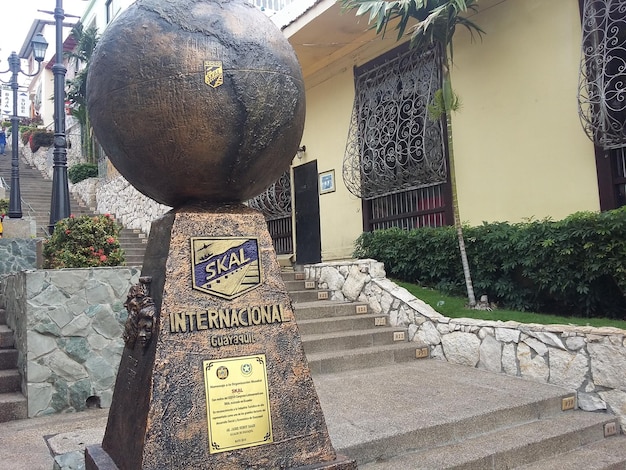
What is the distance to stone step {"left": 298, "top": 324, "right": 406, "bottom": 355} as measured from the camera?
6.01 m

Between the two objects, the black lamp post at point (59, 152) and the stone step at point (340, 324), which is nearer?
the stone step at point (340, 324)

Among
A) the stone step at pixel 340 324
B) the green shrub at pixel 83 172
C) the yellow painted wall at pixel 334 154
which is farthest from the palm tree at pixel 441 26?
the green shrub at pixel 83 172

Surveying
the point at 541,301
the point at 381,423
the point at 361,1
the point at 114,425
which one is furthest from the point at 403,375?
the point at 361,1

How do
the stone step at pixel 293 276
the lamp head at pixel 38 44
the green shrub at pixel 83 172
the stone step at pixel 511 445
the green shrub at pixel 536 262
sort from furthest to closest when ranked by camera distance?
1. the green shrub at pixel 83 172
2. the lamp head at pixel 38 44
3. the stone step at pixel 293 276
4. the green shrub at pixel 536 262
5. the stone step at pixel 511 445

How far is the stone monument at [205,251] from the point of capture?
90.5 inches

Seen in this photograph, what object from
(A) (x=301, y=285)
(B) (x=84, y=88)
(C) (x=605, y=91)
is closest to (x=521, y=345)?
(C) (x=605, y=91)

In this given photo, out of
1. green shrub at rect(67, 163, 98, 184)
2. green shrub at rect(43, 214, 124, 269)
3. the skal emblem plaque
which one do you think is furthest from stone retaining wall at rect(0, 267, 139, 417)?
green shrub at rect(67, 163, 98, 184)

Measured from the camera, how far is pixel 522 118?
7016mm

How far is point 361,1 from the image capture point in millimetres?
7148

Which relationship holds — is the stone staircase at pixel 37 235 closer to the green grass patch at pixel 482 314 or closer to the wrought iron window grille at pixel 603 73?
the green grass patch at pixel 482 314

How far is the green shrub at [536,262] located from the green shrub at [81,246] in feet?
13.6

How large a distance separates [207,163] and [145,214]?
11.0 metres

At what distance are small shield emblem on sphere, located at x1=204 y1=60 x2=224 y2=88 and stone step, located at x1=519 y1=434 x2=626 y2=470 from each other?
3.22 m

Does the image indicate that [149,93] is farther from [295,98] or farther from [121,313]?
[121,313]
